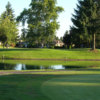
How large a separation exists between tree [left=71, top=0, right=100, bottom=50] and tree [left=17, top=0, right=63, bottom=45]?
6528 millimetres

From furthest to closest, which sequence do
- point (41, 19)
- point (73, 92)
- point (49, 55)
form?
point (41, 19), point (49, 55), point (73, 92)

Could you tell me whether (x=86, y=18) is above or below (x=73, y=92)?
above

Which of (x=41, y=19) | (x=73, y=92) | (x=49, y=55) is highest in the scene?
(x=41, y=19)

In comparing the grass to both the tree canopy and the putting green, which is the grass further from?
Result: the putting green

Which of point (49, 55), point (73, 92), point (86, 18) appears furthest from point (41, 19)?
point (73, 92)

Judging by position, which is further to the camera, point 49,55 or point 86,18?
point 86,18

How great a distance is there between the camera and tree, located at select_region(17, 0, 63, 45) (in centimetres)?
5641

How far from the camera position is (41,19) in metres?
57.9

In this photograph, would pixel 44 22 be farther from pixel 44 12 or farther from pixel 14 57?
pixel 14 57

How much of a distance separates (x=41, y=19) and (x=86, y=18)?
1253 cm

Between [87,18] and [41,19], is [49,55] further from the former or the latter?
[41,19]

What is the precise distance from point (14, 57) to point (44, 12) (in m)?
17.2

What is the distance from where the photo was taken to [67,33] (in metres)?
88.3

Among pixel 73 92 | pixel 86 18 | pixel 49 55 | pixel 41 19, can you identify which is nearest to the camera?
pixel 73 92
